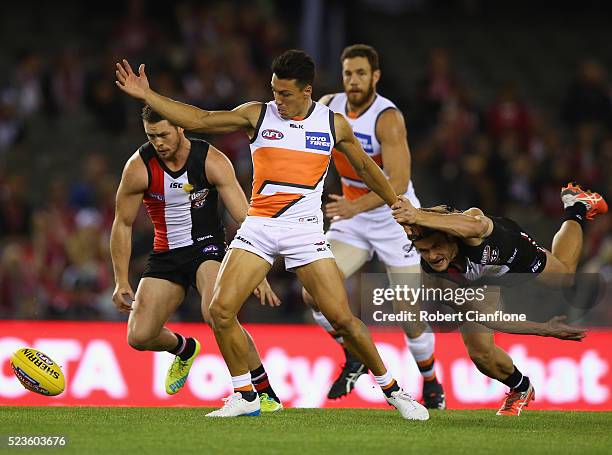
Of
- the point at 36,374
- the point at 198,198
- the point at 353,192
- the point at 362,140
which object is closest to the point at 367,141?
the point at 362,140

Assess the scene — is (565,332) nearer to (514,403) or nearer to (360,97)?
(514,403)

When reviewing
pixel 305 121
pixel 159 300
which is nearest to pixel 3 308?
pixel 159 300

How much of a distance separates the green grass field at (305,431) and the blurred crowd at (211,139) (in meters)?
5.68

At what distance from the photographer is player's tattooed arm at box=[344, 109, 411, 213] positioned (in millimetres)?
10078

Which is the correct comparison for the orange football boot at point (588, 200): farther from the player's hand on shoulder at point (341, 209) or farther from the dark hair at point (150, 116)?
the dark hair at point (150, 116)

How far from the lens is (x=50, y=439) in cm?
759

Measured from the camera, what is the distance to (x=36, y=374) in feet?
30.2

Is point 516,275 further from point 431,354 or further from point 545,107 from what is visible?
point 545,107

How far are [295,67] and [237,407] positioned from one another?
2.61m

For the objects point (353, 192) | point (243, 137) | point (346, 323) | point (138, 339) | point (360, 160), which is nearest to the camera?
point (346, 323)

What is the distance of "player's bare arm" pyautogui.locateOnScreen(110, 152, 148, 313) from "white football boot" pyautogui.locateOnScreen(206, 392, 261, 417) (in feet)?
4.12

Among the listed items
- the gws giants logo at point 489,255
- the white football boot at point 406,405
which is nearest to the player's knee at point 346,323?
the white football boot at point 406,405

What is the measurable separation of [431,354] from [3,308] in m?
6.11

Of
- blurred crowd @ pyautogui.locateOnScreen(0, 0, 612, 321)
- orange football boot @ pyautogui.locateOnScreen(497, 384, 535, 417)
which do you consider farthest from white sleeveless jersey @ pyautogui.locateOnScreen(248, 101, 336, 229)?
blurred crowd @ pyautogui.locateOnScreen(0, 0, 612, 321)
